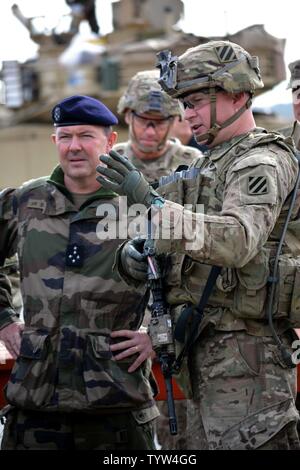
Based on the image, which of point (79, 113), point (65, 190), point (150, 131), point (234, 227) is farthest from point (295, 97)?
point (234, 227)

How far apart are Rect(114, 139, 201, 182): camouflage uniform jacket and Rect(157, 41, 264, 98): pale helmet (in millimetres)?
2666

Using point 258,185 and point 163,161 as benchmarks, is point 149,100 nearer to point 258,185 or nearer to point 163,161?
point 163,161

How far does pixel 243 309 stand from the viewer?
4.24 meters

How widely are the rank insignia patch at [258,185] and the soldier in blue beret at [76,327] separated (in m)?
1.01

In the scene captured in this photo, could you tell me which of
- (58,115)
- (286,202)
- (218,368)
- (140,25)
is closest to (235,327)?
(218,368)

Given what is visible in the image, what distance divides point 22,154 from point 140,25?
131 inches

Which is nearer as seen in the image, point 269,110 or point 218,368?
point 218,368

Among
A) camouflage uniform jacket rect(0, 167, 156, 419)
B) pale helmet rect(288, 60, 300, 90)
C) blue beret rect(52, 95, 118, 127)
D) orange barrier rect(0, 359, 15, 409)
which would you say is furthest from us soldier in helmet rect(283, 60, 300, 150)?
orange barrier rect(0, 359, 15, 409)

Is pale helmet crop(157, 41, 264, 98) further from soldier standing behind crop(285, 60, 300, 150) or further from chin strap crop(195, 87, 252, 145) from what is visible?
soldier standing behind crop(285, 60, 300, 150)

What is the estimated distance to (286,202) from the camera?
4.29 metres

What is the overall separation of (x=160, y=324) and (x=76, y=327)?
22.3 inches

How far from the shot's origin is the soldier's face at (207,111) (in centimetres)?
436
